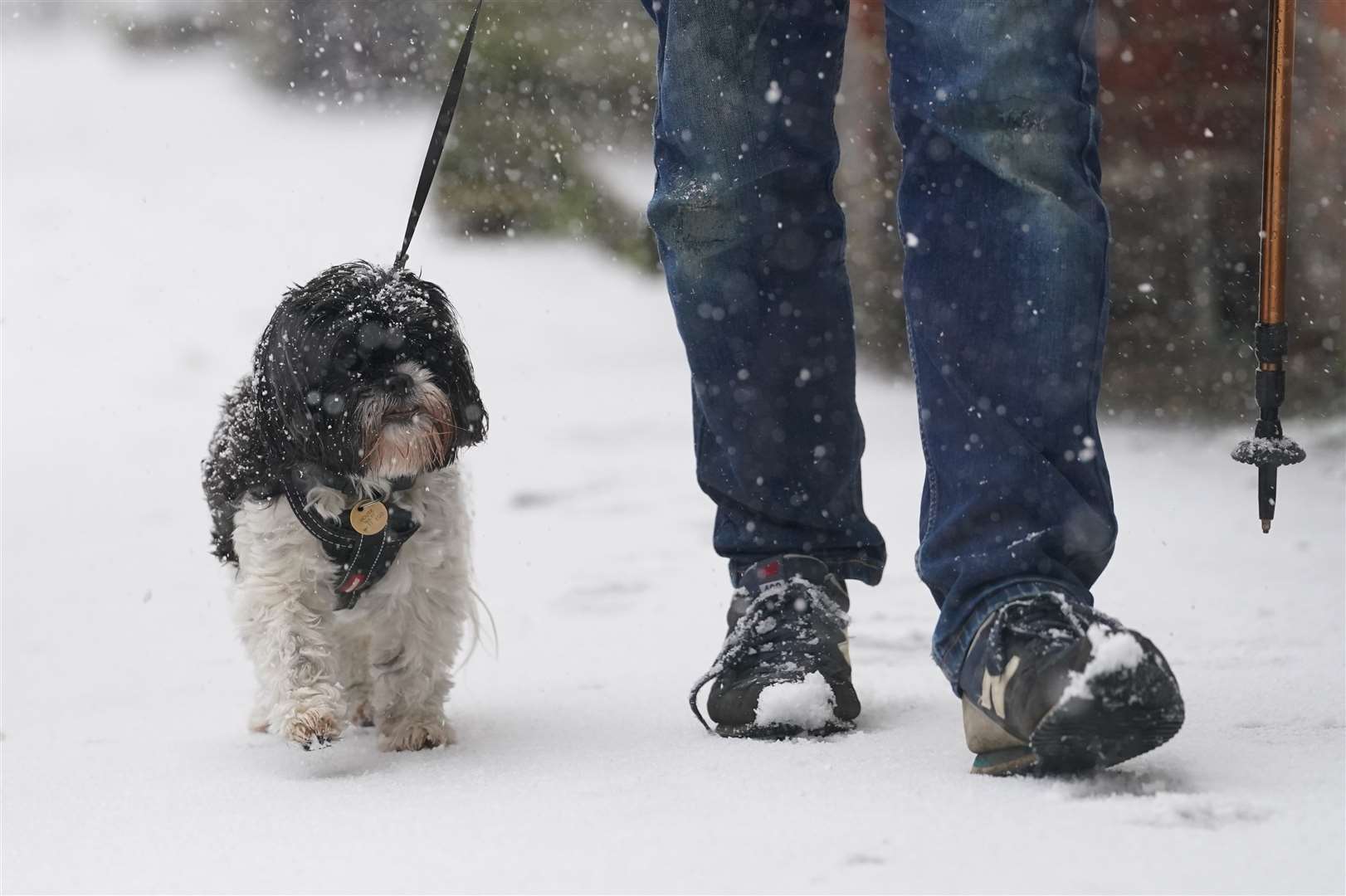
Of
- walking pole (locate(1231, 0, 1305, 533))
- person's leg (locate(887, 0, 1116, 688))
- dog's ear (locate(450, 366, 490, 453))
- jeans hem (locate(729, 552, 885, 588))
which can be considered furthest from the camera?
dog's ear (locate(450, 366, 490, 453))

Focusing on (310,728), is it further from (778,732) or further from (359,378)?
(778,732)

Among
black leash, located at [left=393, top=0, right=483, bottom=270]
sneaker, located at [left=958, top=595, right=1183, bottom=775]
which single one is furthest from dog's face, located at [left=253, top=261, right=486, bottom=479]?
sneaker, located at [left=958, top=595, right=1183, bottom=775]

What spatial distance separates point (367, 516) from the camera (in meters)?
2.56

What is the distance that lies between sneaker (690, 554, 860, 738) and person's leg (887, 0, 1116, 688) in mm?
261

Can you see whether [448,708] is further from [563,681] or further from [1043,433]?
[1043,433]

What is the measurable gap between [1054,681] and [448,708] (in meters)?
1.54

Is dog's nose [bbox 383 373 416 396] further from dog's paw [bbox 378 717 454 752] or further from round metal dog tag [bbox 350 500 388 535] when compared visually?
dog's paw [bbox 378 717 454 752]

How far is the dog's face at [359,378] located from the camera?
248 centimetres

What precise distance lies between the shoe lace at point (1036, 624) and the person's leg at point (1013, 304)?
0.02 meters

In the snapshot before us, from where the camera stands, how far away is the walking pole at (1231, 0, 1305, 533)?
2398mm

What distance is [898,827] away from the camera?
1.71 meters

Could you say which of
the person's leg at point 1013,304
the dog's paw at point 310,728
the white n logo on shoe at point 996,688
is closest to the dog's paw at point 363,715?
the dog's paw at point 310,728

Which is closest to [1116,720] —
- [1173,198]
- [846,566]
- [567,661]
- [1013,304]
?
[1013,304]

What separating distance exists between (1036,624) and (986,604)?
0.11 m
